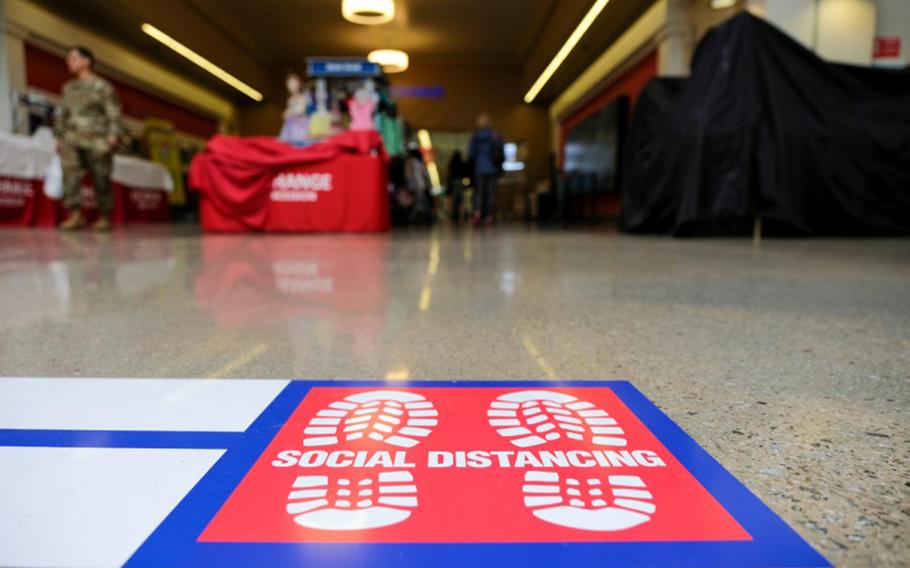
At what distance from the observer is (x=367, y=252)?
8.52ft

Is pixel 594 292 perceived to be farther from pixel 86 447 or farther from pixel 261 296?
pixel 86 447

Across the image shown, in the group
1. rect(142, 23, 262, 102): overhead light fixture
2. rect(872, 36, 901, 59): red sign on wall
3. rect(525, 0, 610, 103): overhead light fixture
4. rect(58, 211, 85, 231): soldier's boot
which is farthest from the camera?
rect(142, 23, 262, 102): overhead light fixture

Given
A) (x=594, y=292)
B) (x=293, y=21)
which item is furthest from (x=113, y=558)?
(x=293, y=21)

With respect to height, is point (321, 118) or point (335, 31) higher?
point (335, 31)

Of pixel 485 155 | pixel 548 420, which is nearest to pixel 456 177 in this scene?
pixel 485 155

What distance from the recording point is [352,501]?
1.25 feet

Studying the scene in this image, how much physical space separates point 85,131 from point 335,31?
5733mm

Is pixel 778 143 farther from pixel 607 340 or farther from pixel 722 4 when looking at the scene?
→ pixel 722 4

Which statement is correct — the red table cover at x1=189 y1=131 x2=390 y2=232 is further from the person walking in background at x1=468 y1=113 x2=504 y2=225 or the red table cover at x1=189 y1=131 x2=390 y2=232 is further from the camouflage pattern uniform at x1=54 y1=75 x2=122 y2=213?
the person walking in background at x1=468 y1=113 x2=504 y2=225

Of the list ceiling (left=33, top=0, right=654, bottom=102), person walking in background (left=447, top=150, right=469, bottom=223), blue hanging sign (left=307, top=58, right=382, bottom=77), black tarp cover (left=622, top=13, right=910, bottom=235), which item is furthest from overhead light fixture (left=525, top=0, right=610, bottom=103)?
black tarp cover (left=622, top=13, right=910, bottom=235)

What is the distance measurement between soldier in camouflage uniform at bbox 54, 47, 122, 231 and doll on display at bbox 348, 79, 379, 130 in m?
1.96

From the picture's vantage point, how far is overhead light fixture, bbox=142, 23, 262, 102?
777 centimetres

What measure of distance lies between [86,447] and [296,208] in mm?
4237

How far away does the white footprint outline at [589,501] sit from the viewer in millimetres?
362
